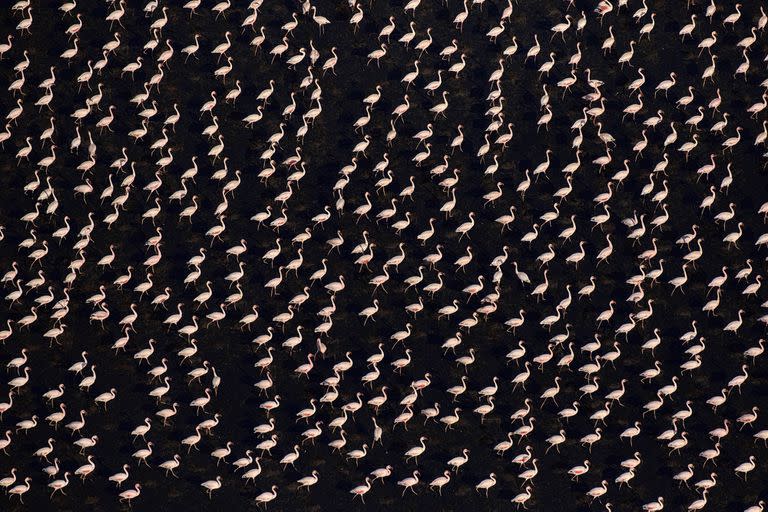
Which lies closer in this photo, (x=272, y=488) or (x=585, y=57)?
(x=272, y=488)

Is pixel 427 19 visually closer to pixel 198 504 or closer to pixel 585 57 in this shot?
pixel 585 57

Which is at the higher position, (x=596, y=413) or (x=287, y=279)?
(x=287, y=279)

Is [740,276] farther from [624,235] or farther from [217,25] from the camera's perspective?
[217,25]

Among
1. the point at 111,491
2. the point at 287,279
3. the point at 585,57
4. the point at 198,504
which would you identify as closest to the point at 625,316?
the point at 585,57

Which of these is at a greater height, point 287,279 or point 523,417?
point 287,279

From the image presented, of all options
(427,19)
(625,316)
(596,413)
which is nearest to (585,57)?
(427,19)

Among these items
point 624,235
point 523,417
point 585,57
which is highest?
point 585,57
